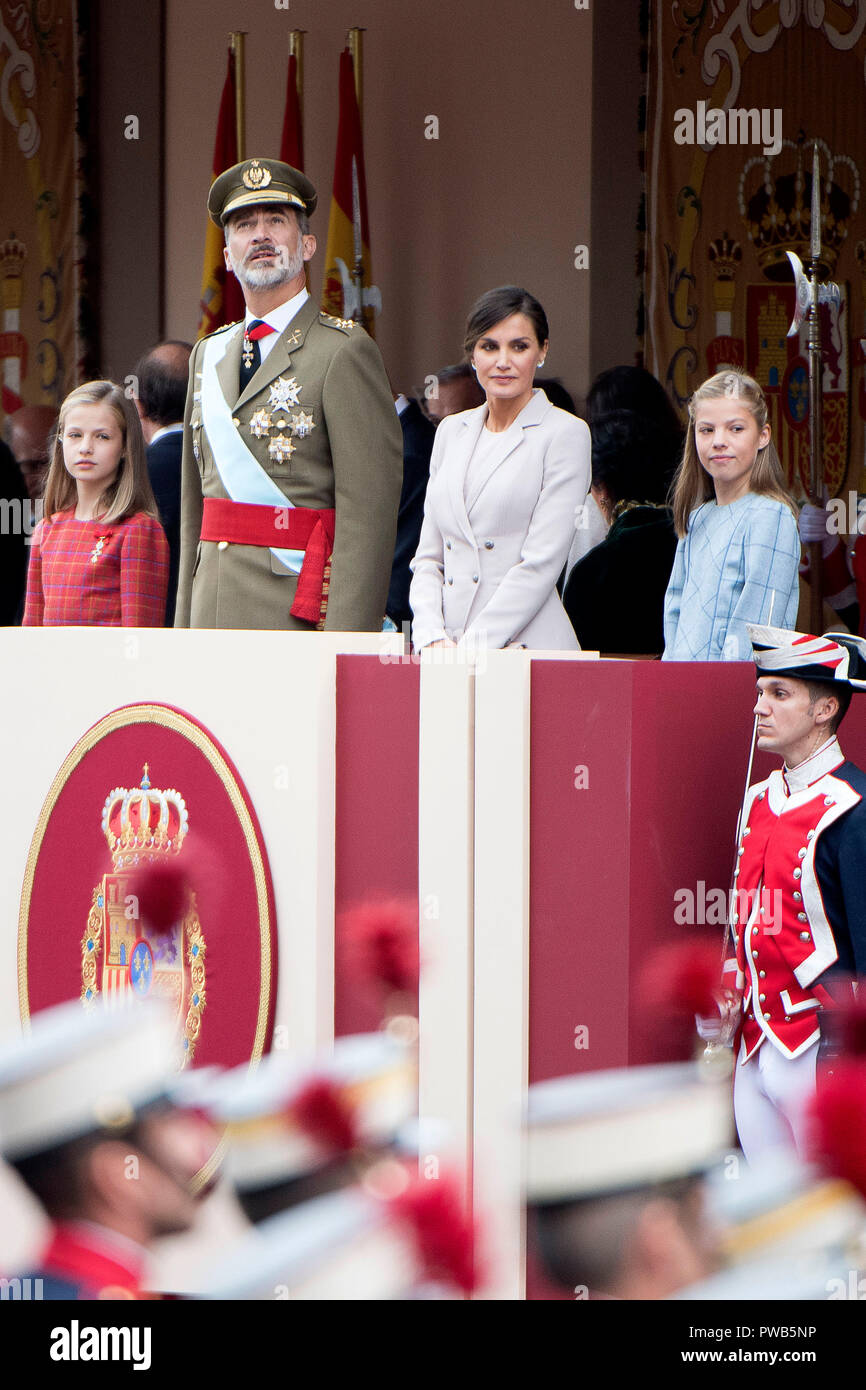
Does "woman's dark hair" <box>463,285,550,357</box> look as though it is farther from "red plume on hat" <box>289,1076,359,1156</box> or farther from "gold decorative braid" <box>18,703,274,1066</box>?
"red plume on hat" <box>289,1076,359,1156</box>

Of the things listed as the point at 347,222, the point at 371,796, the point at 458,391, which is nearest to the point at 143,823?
the point at 371,796

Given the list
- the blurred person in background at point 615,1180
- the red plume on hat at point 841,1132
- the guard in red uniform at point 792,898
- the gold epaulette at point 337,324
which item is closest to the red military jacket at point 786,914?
the guard in red uniform at point 792,898

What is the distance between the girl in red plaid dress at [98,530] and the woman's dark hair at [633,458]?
945 millimetres

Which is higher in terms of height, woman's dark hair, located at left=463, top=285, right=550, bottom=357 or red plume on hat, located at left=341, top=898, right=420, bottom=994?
woman's dark hair, located at left=463, top=285, right=550, bottom=357

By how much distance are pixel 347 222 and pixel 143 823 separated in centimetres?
498

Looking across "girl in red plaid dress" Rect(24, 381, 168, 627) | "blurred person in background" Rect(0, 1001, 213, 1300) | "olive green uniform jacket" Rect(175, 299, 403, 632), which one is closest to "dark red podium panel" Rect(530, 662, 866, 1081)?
"blurred person in background" Rect(0, 1001, 213, 1300)

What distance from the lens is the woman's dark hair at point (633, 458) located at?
3.66m

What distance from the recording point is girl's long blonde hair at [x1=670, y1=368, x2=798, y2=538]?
3.01 meters

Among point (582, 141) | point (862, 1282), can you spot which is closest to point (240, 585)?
point (862, 1282)

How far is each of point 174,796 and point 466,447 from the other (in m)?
1.24

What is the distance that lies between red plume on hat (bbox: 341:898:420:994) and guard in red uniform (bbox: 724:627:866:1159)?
1.09 feet

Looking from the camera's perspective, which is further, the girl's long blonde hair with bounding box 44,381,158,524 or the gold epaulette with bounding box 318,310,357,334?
the girl's long blonde hair with bounding box 44,381,158,524

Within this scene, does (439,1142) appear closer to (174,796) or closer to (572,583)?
(174,796)
